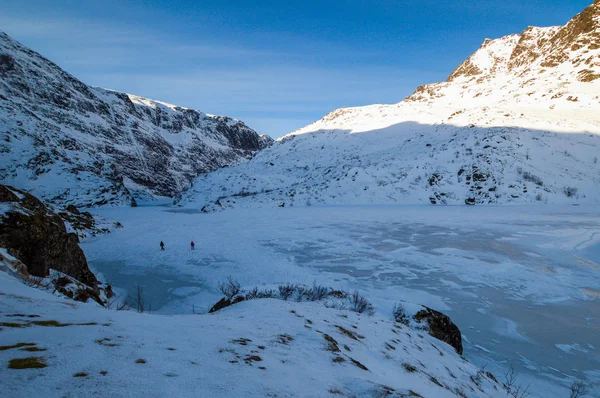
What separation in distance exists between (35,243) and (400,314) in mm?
7969

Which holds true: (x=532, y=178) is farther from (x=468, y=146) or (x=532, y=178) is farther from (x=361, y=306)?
(x=361, y=306)

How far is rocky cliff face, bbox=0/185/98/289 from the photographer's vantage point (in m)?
6.04

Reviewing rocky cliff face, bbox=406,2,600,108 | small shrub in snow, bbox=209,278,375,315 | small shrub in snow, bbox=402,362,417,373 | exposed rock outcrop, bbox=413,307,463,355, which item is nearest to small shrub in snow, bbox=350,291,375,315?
small shrub in snow, bbox=209,278,375,315

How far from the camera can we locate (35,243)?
648cm

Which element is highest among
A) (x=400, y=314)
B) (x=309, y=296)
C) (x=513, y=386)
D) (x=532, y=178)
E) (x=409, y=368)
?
(x=532, y=178)

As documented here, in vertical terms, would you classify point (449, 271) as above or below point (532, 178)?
below

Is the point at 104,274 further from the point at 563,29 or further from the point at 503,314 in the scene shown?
the point at 563,29

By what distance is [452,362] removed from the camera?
4324 mm

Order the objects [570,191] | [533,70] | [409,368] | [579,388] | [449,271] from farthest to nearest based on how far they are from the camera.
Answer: [533,70] → [570,191] → [449,271] → [579,388] → [409,368]

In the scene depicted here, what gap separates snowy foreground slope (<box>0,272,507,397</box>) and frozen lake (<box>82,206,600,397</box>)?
2.31m

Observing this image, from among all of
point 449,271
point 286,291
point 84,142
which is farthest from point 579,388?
point 84,142

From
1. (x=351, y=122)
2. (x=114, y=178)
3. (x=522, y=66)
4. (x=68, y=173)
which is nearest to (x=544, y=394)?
(x=68, y=173)

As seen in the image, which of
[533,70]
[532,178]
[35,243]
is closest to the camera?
[35,243]

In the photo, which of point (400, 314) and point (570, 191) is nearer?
point (400, 314)
